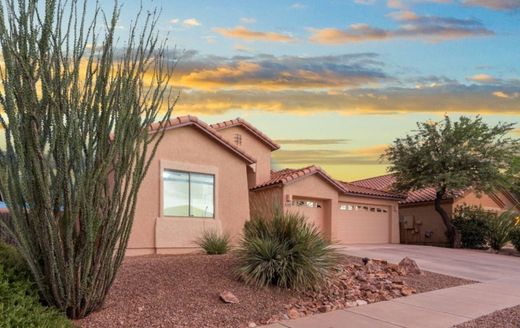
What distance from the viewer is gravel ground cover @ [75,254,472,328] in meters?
7.78

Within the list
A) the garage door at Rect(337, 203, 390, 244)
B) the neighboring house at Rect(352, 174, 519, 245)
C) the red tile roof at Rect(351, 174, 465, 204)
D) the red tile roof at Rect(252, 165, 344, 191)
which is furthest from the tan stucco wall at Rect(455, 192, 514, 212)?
the red tile roof at Rect(252, 165, 344, 191)

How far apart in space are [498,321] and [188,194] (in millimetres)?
11241

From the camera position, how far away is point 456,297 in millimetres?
10953

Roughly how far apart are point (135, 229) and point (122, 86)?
9.35m

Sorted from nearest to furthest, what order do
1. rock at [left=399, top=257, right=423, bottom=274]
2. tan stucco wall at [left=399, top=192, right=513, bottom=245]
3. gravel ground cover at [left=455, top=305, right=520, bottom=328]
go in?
gravel ground cover at [left=455, top=305, right=520, bottom=328] < rock at [left=399, top=257, right=423, bottom=274] < tan stucco wall at [left=399, top=192, right=513, bottom=245]

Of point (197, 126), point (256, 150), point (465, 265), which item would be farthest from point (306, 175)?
point (465, 265)

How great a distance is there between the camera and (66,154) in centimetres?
695

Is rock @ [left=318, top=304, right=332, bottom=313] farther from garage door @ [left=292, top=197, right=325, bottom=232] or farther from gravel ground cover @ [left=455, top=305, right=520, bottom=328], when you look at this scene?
garage door @ [left=292, top=197, right=325, bottom=232]

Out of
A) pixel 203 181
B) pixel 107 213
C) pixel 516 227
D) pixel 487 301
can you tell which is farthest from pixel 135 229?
pixel 516 227

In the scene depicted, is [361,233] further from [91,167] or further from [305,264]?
[91,167]

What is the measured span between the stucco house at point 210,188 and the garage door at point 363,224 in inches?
23.2

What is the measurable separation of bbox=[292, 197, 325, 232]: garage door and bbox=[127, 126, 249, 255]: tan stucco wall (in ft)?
14.2

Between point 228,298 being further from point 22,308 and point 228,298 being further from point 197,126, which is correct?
point 197,126

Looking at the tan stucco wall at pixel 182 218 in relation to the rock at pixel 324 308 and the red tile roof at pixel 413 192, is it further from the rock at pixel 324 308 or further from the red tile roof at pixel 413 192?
the red tile roof at pixel 413 192
